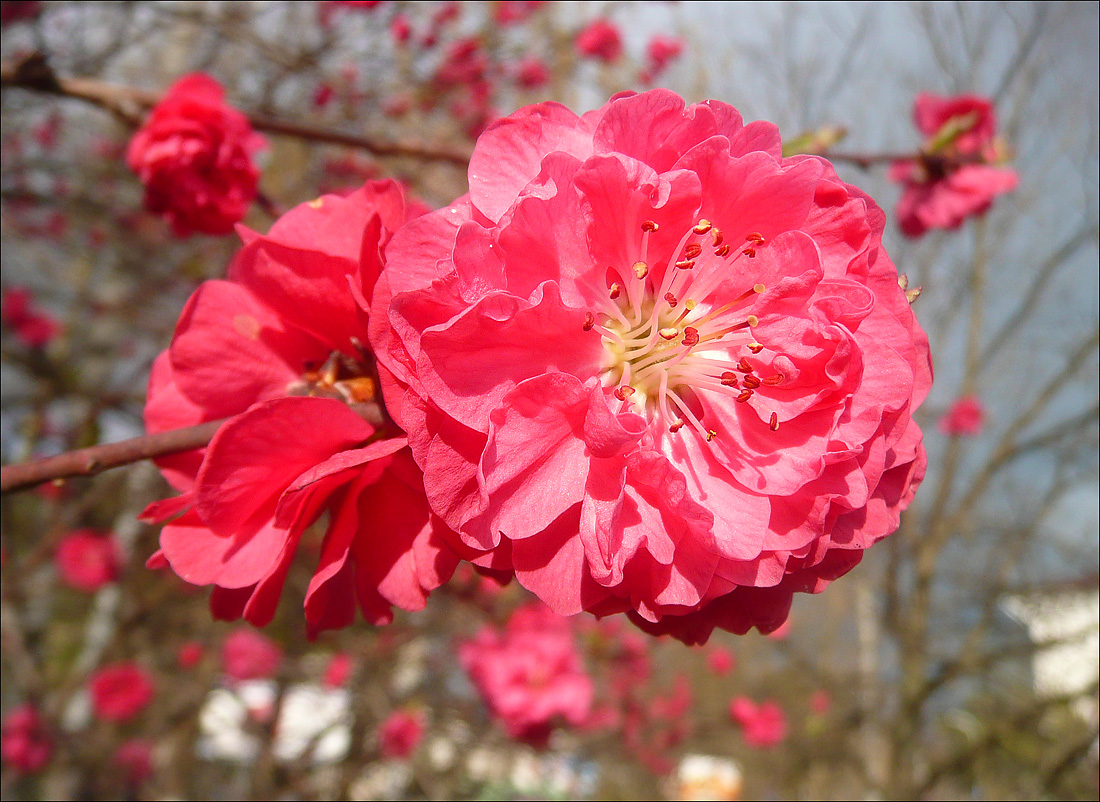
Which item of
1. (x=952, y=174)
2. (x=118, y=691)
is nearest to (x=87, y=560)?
(x=118, y=691)

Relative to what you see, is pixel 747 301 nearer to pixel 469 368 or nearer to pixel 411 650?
pixel 469 368

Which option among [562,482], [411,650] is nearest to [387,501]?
[562,482]

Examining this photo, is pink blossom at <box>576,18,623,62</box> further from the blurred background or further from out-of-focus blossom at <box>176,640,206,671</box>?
out-of-focus blossom at <box>176,640,206,671</box>

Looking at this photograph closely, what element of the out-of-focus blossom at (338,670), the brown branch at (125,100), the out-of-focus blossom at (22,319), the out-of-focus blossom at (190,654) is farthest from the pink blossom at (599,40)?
the out-of-focus blossom at (190,654)

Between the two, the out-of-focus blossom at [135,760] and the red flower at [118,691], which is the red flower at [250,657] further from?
the out-of-focus blossom at [135,760]

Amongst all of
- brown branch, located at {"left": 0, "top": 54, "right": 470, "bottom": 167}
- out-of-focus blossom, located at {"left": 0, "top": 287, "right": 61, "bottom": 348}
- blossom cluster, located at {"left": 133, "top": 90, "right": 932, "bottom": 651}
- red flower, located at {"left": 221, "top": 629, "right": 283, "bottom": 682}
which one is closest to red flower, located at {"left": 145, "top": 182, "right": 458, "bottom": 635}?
blossom cluster, located at {"left": 133, "top": 90, "right": 932, "bottom": 651}

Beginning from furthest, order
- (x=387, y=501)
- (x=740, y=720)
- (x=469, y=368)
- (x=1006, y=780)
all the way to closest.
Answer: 1. (x=740, y=720)
2. (x=1006, y=780)
3. (x=387, y=501)
4. (x=469, y=368)
